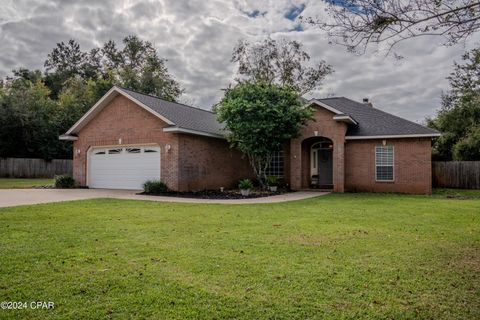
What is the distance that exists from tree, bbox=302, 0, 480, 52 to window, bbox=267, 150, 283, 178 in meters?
15.9

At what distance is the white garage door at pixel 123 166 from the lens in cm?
1805

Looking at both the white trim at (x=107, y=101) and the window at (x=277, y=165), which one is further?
the window at (x=277, y=165)

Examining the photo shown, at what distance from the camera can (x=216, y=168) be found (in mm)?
19625

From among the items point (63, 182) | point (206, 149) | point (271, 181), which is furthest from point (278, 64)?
point (63, 182)

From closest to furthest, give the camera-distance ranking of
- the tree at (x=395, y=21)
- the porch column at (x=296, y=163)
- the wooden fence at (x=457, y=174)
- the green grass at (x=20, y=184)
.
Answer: the tree at (x=395, y=21) → the green grass at (x=20, y=184) → the porch column at (x=296, y=163) → the wooden fence at (x=457, y=174)

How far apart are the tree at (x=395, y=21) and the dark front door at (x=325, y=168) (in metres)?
16.2

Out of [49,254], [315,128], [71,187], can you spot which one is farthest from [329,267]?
[71,187]

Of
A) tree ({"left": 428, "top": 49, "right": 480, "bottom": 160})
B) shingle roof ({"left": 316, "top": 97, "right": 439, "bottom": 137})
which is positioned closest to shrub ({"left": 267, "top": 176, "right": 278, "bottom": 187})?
shingle roof ({"left": 316, "top": 97, "right": 439, "bottom": 137})

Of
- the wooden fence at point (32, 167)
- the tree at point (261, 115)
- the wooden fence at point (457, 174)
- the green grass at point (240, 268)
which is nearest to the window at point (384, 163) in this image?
the tree at point (261, 115)

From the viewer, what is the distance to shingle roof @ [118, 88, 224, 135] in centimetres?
1773

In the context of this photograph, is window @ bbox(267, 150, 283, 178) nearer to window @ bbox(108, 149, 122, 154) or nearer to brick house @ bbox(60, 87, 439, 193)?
brick house @ bbox(60, 87, 439, 193)

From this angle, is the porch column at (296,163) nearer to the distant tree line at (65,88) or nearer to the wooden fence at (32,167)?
the wooden fence at (32,167)

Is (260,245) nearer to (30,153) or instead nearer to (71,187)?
(71,187)

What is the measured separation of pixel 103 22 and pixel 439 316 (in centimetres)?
2621
